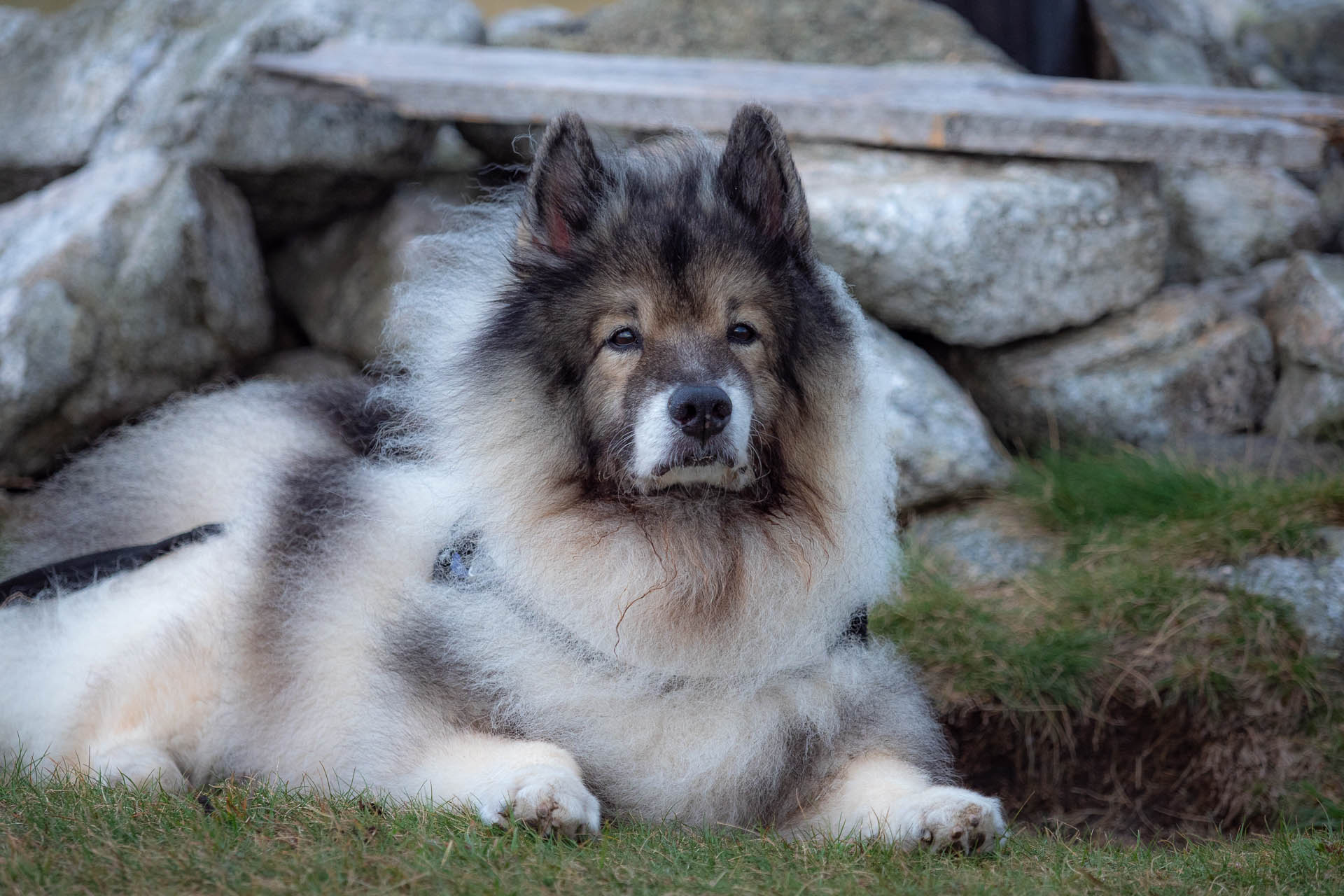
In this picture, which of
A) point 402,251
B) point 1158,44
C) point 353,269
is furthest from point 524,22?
point 1158,44

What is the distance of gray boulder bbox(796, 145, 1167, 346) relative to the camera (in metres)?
5.52

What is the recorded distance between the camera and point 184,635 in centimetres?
344

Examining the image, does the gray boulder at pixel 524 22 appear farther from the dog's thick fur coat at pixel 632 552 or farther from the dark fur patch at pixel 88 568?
the dog's thick fur coat at pixel 632 552

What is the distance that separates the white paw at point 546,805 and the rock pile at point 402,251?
3094mm

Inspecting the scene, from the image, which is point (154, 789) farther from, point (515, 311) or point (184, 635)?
point (515, 311)

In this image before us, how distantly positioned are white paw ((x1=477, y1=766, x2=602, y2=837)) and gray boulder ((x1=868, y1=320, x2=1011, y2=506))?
2.99 meters

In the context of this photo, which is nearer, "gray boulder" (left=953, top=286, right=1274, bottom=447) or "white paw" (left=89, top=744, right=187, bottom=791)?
"white paw" (left=89, top=744, right=187, bottom=791)

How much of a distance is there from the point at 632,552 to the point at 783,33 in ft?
18.3

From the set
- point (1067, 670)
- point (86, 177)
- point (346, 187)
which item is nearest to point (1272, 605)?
point (1067, 670)

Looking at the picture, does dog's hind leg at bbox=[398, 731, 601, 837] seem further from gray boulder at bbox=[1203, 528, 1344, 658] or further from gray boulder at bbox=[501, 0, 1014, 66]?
gray boulder at bbox=[501, 0, 1014, 66]

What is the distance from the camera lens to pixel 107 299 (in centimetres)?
561

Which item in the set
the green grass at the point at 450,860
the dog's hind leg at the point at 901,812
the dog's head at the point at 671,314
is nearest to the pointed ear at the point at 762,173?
the dog's head at the point at 671,314

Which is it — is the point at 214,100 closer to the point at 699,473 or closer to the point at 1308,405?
the point at 699,473

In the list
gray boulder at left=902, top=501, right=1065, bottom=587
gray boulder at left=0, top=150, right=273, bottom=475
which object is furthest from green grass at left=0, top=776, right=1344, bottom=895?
gray boulder at left=0, top=150, right=273, bottom=475
